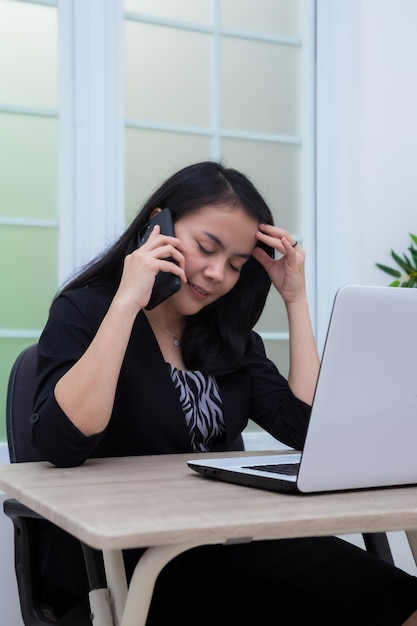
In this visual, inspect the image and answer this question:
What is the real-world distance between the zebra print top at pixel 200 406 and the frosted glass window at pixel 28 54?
1.14 m

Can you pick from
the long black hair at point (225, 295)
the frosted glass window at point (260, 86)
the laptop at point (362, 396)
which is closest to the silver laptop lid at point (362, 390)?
the laptop at point (362, 396)

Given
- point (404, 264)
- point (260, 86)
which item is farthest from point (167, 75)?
point (404, 264)

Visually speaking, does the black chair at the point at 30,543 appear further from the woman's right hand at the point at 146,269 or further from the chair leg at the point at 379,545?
the woman's right hand at the point at 146,269

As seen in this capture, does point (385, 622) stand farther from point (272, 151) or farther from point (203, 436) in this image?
point (272, 151)

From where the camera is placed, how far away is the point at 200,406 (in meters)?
1.64

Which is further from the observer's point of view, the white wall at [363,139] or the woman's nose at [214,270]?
the white wall at [363,139]

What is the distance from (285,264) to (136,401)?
47 centimetres

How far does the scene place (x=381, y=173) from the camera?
2.78m

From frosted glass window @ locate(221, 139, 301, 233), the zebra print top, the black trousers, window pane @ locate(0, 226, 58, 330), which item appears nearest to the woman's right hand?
the zebra print top

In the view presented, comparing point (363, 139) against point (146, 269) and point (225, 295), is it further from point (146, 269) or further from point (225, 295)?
point (146, 269)

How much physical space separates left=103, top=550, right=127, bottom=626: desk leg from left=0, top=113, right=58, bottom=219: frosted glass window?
5.01 feet

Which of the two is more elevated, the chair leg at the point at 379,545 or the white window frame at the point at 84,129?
the white window frame at the point at 84,129

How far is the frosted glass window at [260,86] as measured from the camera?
8.98ft

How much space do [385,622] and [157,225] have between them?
2.55ft
